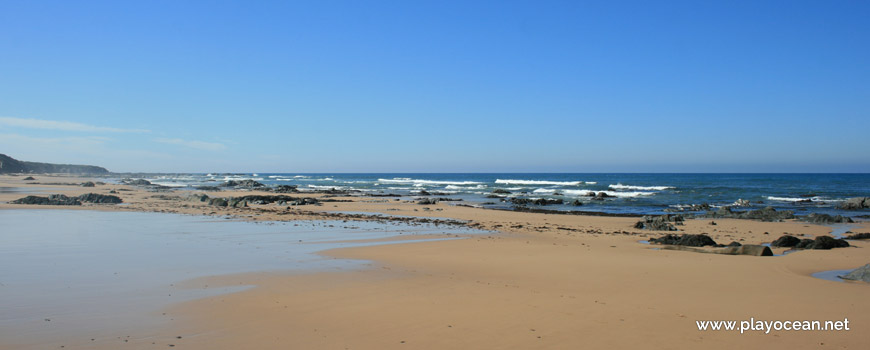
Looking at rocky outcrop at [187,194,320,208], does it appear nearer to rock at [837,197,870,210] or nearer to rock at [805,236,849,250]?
rock at [805,236,849,250]

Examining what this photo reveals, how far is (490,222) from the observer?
2177 cm

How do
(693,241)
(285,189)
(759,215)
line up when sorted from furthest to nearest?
(285,189), (759,215), (693,241)

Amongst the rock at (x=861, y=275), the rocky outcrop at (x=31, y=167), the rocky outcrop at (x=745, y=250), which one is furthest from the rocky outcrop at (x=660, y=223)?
the rocky outcrop at (x=31, y=167)

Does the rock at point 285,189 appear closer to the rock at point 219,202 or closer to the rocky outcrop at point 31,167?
the rock at point 219,202

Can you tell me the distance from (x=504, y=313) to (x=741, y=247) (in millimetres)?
8351

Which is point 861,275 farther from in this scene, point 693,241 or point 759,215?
point 759,215

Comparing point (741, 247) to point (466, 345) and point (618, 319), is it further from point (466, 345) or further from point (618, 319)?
point (466, 345)

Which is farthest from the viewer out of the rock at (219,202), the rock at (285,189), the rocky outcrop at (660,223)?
the rock at (285,189)

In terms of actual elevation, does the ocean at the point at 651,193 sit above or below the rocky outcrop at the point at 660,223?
below

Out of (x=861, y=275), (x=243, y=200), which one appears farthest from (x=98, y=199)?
(x=861, y=275)

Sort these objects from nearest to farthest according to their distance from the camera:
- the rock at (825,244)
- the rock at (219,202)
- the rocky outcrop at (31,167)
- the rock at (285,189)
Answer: the rock at (825,244)
the rock at (219,202)
the rock at (285,189)
the rocky outcrop at (31,167)

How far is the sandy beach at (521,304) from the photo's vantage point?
545 centimetres

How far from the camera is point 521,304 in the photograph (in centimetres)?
695

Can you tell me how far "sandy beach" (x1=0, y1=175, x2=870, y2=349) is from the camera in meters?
5.45
